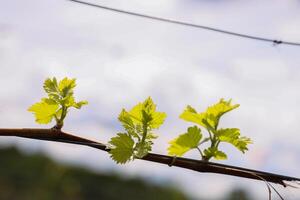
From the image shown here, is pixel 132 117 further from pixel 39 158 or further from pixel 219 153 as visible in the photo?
pixel 39 158

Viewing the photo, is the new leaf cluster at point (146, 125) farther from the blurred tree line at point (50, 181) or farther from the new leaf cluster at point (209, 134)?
the blurred tree line at point (50, 181)

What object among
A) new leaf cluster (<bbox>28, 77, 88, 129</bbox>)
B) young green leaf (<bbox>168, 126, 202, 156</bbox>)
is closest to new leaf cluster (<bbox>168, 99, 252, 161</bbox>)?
young green leaf (<bbox>168, 126, 202, 156</bbox>)

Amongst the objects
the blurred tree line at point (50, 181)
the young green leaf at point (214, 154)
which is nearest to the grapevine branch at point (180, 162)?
the young green leaf at point (214, 154)

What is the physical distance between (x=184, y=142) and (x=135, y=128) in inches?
3.0

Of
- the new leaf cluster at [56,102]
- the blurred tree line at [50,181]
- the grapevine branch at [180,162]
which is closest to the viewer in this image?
the grapevine branch at [180,162]

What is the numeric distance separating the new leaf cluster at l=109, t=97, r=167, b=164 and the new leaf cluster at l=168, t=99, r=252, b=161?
0.13ft

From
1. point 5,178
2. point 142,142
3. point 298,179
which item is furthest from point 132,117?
point 5,178

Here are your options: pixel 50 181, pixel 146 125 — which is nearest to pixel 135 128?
pixel 146 125

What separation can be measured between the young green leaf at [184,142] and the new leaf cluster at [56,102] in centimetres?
14

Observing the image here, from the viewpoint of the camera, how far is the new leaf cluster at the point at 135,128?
2.35 ft

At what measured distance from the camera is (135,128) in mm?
742

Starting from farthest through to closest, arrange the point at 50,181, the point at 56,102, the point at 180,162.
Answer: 1. the point at 50,181
2. the point at 56,102
3. the point at 180,162

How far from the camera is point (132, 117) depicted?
2.43 feet

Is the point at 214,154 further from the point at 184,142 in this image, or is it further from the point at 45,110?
the point at 45,110
